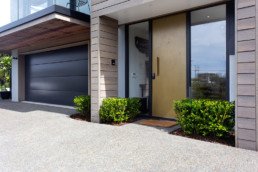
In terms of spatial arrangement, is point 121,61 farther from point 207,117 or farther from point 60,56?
point 60,56

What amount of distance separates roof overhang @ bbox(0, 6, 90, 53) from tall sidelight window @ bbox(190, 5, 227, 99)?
2.93 metres

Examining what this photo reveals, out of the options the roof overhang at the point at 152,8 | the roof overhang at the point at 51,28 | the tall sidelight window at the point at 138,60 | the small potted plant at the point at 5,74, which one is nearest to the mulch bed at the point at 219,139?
the tall sidelight window at the point at 138,60

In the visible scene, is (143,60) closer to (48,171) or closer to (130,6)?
(130,6)

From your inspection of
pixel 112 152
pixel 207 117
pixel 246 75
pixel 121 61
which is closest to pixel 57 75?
pixel 121 61

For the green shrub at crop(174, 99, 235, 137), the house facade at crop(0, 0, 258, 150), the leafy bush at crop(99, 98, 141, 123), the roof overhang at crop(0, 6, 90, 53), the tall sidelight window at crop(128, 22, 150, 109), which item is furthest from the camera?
the tall sidelight window at crop(128, 22, 150, 109)

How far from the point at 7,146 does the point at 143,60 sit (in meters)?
4.35

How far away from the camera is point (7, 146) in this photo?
3793mm

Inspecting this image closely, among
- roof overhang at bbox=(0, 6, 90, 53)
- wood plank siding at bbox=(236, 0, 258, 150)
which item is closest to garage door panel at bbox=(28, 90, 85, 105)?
roof overhang at bbox=(0, 6, 90, 53)

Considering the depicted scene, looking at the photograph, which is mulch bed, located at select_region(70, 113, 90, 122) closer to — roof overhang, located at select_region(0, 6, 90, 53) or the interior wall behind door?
the interior wall behind door

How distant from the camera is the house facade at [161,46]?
3479 mm

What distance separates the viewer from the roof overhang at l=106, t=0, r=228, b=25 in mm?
4605

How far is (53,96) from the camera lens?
911cm

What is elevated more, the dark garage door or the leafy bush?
the dark garage door

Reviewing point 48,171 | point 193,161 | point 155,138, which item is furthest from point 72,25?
point 193,161
